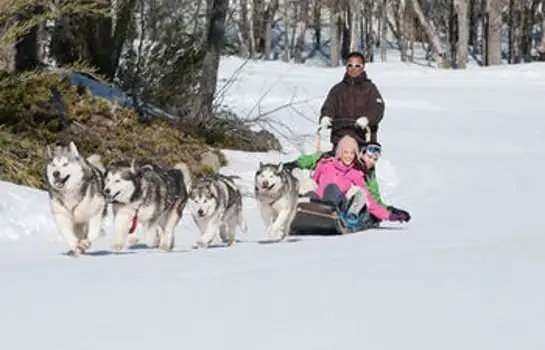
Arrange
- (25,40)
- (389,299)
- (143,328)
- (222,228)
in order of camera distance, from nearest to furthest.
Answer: (143,328) < (389,299) < (222,228) < (25,40)

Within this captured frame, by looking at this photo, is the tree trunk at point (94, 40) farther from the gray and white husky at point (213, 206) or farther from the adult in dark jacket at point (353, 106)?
the gray and white husky at point (213, 206)

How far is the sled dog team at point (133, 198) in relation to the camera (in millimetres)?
8289

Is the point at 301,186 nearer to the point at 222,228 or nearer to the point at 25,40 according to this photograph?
the point at 222,228

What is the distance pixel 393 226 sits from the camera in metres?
11.7

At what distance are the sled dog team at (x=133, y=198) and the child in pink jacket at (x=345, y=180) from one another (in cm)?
119

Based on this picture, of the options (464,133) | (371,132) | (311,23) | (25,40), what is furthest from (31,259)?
(311,23)

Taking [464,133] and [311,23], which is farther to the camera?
A: [311,23]

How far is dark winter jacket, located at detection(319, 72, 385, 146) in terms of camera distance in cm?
1166

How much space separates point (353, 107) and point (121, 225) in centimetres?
397

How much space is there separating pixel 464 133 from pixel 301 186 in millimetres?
11340

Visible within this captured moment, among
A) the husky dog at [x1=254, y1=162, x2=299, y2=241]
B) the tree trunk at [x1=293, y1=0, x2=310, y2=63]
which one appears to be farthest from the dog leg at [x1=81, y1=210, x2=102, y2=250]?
the tree trunk at [x1=293, y1=0, x2=310, y2=63]

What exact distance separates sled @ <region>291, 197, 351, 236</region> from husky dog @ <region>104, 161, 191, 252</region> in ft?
5.08

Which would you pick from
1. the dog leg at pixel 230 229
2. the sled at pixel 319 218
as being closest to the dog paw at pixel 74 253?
the dog leg at pixel 230 229

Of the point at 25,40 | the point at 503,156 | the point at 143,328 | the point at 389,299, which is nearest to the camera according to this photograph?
the point at 143,328
